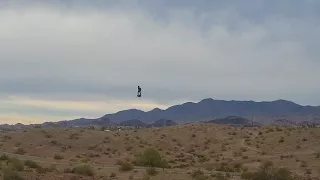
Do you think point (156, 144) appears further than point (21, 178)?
Yes

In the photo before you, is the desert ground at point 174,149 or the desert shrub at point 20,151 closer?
the desert ground at point 174,149

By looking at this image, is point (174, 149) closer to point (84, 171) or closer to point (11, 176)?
point (84, 171)

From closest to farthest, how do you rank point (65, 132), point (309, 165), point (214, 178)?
point (214, 178) → point (309, 165) → point (65, 132)

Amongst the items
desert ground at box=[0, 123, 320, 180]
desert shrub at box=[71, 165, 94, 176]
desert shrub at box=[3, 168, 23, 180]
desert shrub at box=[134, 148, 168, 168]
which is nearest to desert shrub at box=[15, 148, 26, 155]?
desert ground at box=[0, 123, 320, 180]

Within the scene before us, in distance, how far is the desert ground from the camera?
55.8 meters

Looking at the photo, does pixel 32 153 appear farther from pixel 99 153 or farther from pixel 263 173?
pixel 263 173

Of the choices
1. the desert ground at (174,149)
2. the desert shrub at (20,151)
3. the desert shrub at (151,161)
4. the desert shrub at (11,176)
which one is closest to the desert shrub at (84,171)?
the desert ground at (174,149)

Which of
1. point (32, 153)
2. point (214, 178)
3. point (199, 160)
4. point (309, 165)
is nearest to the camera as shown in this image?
point (214, 178)

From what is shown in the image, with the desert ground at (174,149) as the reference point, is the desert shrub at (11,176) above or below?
below

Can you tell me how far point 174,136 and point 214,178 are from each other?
176 ft

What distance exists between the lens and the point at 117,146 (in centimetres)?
8556

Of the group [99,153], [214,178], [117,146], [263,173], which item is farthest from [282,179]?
[117,146]

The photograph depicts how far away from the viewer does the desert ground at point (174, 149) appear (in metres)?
55.8

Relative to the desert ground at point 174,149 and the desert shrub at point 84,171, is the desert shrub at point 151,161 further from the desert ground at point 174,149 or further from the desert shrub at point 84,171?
the desert shrub at point 84,171
